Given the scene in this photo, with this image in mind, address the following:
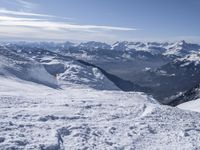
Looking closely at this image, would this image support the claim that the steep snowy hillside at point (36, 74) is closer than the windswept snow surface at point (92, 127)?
No

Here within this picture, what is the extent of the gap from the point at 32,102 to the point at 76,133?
1394 centimetres

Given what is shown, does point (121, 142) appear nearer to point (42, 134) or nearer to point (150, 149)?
point (150, 149)

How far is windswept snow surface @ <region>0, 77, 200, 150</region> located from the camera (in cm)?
2400

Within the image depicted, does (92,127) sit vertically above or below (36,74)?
above

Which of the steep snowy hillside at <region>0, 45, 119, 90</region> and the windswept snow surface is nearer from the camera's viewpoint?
the windswept snow surface

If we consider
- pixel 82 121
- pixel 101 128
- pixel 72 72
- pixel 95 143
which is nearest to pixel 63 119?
pixel 82 121

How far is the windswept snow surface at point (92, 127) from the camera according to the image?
945 inches

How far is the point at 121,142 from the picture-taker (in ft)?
83.8

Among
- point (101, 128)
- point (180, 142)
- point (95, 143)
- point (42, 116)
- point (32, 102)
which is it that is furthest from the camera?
point (32, 102)

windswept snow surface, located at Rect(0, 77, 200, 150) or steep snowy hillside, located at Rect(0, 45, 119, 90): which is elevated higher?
windswept snow surface, located at Rect(0, 77, 200, 150)

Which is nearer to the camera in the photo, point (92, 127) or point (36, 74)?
point (92, 127)

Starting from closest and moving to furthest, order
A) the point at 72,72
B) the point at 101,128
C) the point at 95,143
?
the point at 95,143, the point at 101,128, the point at 72,72

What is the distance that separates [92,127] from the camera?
92.4 ft

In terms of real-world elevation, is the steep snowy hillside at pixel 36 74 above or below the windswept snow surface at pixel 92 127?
below
